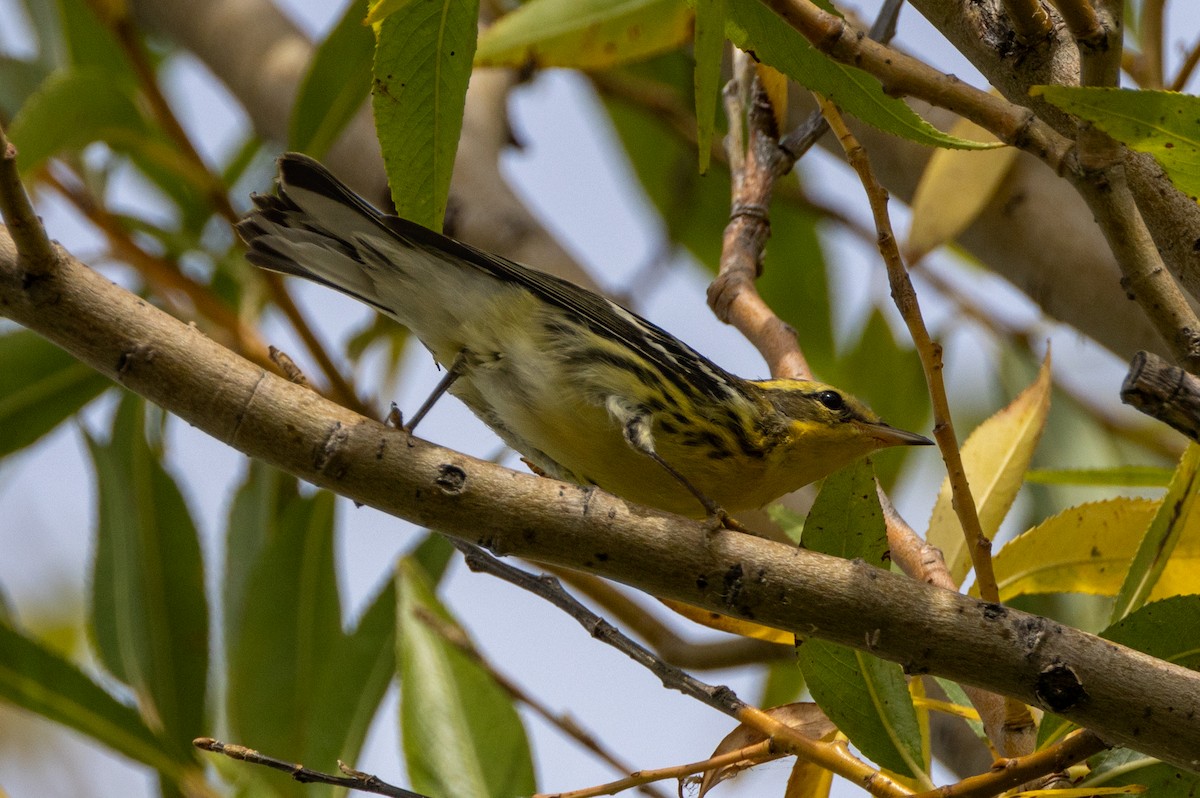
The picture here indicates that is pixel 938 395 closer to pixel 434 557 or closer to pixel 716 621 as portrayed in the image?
pixel 716 621

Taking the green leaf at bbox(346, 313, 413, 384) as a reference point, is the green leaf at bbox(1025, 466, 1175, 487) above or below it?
below

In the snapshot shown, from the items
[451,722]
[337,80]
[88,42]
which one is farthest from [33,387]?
[88,42]

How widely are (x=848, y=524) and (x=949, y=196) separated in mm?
1516

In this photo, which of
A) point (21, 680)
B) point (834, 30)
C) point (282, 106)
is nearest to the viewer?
point (834, 30)

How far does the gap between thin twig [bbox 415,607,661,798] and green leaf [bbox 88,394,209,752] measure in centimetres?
106

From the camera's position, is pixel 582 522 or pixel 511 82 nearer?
pixel 582 522

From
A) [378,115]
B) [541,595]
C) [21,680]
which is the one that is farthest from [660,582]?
[21,680]

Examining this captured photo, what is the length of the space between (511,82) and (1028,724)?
11.9 ft

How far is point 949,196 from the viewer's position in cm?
319

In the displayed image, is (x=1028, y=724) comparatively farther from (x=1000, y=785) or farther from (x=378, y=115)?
(x=378, y=115)

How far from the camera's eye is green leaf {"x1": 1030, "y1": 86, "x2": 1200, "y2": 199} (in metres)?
1.52

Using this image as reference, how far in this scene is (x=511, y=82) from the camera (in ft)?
16.4

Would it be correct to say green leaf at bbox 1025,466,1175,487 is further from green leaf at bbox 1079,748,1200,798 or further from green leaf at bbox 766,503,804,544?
green leaf at bbox 1079,748,1200,798

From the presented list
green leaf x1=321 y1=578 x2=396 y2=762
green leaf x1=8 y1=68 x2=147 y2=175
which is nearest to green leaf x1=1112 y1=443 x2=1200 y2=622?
green leaf x1=321 y1=578 x2=396 y2=762
